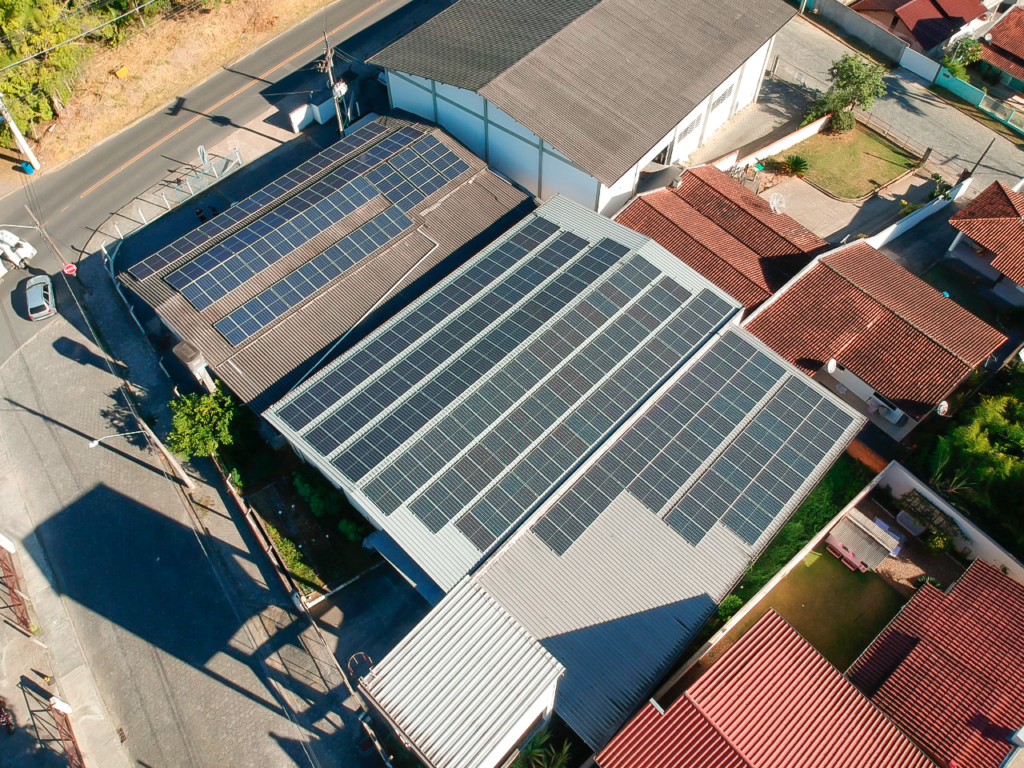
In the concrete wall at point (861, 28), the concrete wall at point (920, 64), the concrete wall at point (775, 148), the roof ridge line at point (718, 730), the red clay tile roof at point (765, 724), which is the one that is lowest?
the red clay tile roof at point (765, 724)

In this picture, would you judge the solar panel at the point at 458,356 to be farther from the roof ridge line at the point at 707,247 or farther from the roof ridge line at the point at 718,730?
the roof ridge line at the point at 718,730

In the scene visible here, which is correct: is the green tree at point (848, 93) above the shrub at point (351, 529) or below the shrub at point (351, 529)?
above

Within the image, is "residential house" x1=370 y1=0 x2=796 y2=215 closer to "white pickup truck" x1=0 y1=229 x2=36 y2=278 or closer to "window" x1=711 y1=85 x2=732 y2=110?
"window" x1=711 y1=85 x2=732 y2=110

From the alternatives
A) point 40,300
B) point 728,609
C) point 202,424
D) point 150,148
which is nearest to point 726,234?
point 728,609

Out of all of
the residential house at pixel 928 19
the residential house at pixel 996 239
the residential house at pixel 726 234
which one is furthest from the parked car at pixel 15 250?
the residential house at pixel 928 19

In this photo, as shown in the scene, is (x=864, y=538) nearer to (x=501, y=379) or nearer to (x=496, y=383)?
(x=501, y=379)

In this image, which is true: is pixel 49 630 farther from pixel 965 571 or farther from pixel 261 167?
pixel 965 571
